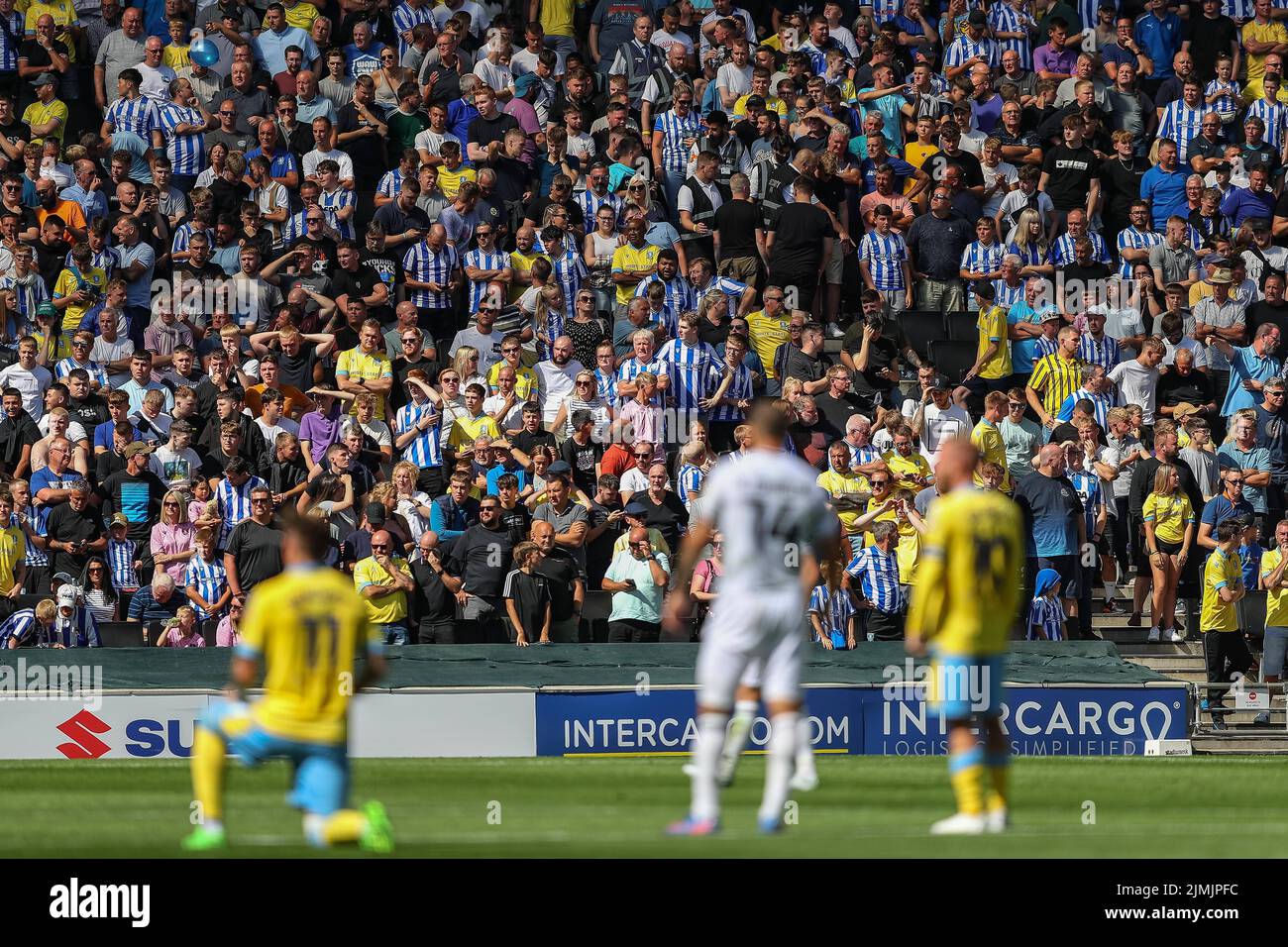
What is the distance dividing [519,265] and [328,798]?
45.6 feet

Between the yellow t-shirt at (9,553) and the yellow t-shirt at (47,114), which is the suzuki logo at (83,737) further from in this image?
the yellow t-shirt at (47,114)

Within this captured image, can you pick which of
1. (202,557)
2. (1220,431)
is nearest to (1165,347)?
(1220,431)

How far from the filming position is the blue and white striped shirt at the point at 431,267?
23.5 metres

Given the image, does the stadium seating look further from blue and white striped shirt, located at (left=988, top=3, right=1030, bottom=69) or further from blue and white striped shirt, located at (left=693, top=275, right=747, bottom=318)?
blue and white striped shirt, located at (left=988, top=3, right=1030, bottom=69)

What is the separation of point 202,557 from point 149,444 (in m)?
1.75

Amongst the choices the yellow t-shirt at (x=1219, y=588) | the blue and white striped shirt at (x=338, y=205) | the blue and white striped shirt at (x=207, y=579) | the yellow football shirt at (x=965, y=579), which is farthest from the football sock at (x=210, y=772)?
the blue and white striped shirt at (x=338, y=205)

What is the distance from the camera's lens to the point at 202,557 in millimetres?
19891

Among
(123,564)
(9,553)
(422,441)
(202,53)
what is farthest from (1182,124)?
(9,553)

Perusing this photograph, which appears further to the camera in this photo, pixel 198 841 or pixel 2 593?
pixel 2 593

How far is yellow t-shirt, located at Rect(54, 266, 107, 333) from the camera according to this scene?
22984 mm

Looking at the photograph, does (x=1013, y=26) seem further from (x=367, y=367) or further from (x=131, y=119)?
(x=131, y=119)

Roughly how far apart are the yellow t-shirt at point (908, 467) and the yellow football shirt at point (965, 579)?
954 cm

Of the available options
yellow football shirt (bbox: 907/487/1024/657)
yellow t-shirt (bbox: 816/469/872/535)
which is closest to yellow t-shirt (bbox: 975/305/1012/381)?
yellow t-shirt (bbox: 816/469/872/535)
